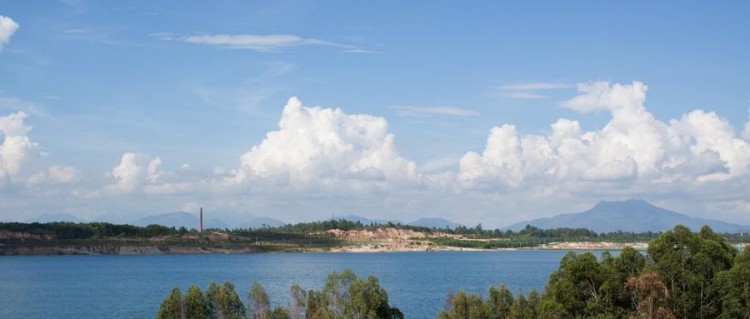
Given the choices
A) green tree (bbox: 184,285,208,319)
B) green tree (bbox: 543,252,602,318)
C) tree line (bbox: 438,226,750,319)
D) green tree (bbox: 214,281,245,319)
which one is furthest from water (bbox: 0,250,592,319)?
green tree (bbox: 184,285,208,319)

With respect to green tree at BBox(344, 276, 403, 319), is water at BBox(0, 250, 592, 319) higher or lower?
lower

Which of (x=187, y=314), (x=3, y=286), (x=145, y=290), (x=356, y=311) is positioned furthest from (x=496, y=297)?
(x=3, y=286)

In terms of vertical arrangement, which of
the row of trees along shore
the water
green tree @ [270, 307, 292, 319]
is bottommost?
the water

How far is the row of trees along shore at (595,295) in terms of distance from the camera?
37.5m

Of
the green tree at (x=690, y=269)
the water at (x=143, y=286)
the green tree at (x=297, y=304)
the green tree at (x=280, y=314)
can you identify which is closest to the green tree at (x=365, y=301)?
the green tree at (x=297, y=304)

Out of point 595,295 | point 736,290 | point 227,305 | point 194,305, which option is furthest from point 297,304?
point 736,290

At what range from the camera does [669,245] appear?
39.9 metres

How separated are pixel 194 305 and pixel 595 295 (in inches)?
774

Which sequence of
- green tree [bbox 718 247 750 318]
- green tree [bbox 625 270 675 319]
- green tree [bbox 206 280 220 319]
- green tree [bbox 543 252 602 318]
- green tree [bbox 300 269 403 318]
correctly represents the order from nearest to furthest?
green tree [bbox 625 270 675 319]
green tree [bbox 718 247 750 318]
green tree [bbox 543 252 602 318]
green tree [bbox 300 269 403 318]
green tree [bbox 206 280 220 319]

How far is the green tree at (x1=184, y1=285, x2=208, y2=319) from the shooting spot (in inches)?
1599

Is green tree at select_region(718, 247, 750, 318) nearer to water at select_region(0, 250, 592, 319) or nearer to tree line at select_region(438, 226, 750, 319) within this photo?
tree line at select_region(438, 226, 750, 319)

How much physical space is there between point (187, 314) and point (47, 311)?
45.1m

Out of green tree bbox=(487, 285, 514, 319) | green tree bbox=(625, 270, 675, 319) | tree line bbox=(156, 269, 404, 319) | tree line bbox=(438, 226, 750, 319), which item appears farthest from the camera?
tree line bbox=(156, 269, 404, 319)

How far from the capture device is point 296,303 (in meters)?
40.6
